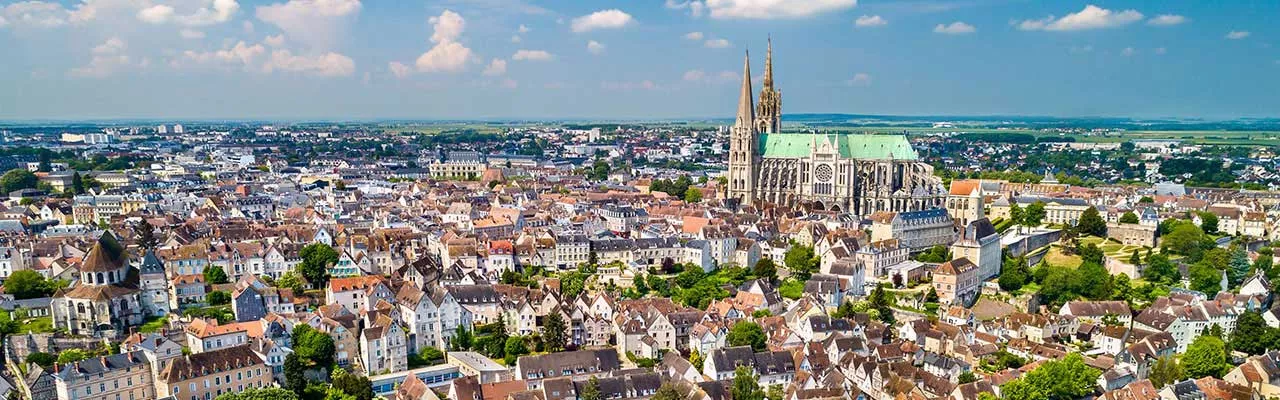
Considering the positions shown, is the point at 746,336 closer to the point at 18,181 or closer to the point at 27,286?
the point at 27,286

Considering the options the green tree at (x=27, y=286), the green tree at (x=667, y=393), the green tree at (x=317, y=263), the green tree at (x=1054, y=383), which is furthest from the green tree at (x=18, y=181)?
the green tree at (x=1054, y=383)

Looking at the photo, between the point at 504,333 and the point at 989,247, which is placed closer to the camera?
the point at 504,333

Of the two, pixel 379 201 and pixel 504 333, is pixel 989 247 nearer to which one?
pixel 504 333

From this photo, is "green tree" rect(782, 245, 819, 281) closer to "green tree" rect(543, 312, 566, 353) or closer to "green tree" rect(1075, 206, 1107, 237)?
"green tree" rect(543, 312, 566, 353)

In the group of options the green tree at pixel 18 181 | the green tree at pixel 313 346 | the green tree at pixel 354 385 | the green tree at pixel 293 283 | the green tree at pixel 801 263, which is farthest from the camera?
the green tree at pixel 18 181

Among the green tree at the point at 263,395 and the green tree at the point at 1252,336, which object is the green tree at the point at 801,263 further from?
the green tree at the point at 263,395

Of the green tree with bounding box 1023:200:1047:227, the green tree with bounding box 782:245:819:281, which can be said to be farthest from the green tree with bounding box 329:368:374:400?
the green tree with bounding box 1023:200:1047:227

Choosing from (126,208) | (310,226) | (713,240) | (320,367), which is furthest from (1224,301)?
(126,208)
